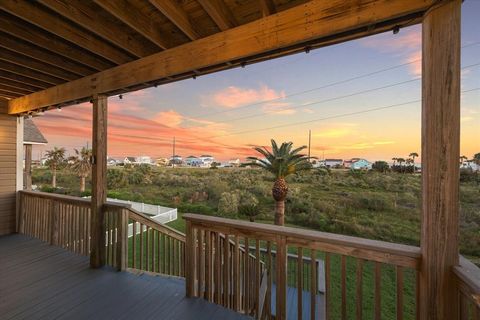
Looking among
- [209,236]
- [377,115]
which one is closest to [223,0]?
[209,236]

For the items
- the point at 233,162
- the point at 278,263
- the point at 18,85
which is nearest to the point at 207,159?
the point at 233,162

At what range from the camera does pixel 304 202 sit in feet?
42.7

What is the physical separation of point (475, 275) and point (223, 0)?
8.11 feet

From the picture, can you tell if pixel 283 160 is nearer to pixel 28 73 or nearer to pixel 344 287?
pixel 344 287

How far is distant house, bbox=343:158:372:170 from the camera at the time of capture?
11.9m

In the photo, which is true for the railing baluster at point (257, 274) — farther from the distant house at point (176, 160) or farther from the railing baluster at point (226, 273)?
the distant house at point (176, 160)

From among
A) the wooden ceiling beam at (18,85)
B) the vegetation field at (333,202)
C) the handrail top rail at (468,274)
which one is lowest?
the vegetation field at (333,202)

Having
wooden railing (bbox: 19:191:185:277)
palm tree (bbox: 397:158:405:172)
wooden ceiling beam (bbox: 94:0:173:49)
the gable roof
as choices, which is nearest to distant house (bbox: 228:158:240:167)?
palm tree (bbox: 397:158:405:172)

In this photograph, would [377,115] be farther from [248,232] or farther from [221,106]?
[248,232]

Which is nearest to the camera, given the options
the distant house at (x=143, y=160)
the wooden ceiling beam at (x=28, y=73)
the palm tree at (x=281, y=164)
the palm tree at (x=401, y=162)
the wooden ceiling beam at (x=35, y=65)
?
the wooden ceiling beam at (x=35, y=65)

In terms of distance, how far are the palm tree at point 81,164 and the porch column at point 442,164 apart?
2490cm

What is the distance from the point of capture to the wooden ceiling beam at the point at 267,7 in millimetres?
1782

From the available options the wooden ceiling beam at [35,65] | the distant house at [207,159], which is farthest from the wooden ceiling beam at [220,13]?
the distant house at [207,159]

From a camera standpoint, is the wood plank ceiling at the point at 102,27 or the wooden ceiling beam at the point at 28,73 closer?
the wood plank ceiling at the point at 102,27
